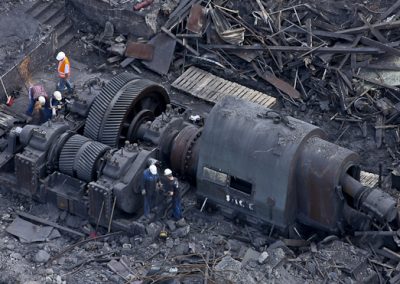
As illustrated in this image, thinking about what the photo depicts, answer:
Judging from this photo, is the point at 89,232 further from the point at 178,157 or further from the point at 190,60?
the point at 190,60

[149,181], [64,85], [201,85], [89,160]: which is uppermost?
[64,85]

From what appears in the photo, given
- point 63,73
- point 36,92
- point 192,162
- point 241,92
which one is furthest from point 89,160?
point 241,92

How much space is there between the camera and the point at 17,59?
61.3 feet

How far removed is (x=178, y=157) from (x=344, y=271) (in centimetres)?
352

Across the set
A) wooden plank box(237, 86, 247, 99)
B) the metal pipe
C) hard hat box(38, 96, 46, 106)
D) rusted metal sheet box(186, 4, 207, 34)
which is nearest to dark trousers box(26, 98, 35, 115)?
hard hat box(38, 96, 46, 106)

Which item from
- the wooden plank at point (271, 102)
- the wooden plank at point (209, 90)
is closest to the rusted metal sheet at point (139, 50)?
the wooden plank at point (209, 90)

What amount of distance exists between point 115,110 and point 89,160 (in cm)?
111

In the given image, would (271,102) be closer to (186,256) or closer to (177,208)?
(177,208)

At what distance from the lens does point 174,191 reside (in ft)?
50.0

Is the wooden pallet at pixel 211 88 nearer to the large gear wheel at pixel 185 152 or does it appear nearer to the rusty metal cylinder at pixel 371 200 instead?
the large gear wheel at pixel 185 152

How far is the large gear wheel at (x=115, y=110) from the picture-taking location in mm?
16016

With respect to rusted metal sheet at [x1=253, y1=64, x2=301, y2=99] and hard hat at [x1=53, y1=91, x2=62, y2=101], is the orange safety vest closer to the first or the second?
hard hat at [x1=53, y1=91, x2=62, y2=101]

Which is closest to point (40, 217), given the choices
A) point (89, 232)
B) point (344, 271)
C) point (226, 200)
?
point (89, 232)

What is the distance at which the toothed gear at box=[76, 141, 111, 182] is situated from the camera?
15375 mm
